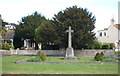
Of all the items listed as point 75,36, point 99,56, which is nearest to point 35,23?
point 75,36

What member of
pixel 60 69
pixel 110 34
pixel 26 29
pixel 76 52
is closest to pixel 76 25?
pixel 76 52

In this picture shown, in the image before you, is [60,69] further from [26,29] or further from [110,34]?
[110,34]

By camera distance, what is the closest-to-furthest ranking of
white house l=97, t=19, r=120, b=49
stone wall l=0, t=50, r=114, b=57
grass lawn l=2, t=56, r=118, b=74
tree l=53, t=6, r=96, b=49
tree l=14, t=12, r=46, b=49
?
1. grass lawn l=2, t=56, r=118, b=74
2. tree l=53, t=6, r=96, b=49
3. stone wall l=0, t=50, r=114, b=57
4. tree l=14, t=12, r=46, b=49
5. white house l=97, t=19, r=120, b=49

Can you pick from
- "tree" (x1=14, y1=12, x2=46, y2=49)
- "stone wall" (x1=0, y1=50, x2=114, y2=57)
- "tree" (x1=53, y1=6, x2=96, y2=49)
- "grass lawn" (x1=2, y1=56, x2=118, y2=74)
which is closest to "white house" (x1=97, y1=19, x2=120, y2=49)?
"stone wall" (x1=0, y1=50, x2=114, y2=57)

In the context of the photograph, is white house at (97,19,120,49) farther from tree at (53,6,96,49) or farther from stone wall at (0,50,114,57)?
tree at (53,6,96,49)

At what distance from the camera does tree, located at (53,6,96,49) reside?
40.5 metres

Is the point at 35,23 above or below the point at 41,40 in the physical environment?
above

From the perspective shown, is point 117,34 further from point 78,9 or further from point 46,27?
point 46,27

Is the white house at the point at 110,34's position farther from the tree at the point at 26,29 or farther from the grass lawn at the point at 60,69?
the grass lawn at the point at 60,69

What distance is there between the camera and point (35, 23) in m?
62.3

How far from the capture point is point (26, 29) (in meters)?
59.8

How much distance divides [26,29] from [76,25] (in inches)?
885

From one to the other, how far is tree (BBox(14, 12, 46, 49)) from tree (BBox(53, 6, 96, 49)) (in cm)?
1802

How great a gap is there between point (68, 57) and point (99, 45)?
20.0 metres
